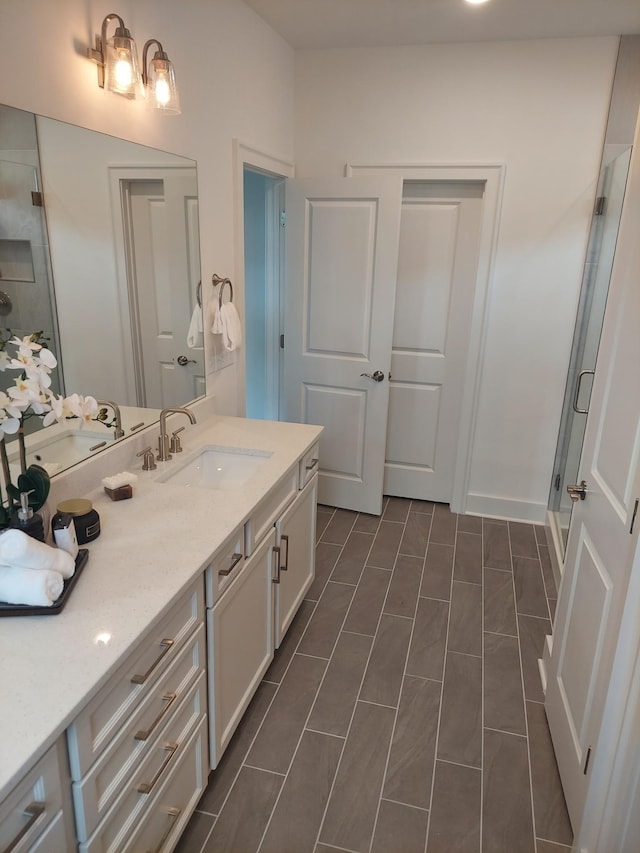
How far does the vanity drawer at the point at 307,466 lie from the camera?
2.29 metres

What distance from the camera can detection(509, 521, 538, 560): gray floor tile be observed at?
3.23m

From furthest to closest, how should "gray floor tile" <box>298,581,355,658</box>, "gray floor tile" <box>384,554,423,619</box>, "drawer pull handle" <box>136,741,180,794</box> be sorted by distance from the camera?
"gray floor tile" <box>384,554,423,619</box> < "gray floor tile" <box>298,581,355,658</box> < "drawer pull handle" <box>136,741,180,794</box>

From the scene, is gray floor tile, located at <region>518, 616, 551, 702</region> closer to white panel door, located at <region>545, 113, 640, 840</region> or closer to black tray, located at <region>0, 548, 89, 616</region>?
white panel door, located at <region>545, 113, 640, 840</region>

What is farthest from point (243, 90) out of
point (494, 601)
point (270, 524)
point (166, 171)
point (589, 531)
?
point (494, 601)

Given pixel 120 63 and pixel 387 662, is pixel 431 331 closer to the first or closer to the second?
pixel 387 662

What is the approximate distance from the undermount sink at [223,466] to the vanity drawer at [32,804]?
4.00 ft

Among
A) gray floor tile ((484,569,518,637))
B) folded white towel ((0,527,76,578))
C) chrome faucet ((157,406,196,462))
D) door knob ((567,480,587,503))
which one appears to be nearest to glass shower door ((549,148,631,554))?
gray floor tile ((484,569,518,637))

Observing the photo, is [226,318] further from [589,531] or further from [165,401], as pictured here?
[589,531]

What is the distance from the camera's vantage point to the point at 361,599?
108 inches

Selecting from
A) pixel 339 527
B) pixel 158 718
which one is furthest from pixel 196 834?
pixel 339 527

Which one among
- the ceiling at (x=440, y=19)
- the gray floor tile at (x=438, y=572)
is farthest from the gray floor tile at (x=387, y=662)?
the ceiling at (x=440, y=19)

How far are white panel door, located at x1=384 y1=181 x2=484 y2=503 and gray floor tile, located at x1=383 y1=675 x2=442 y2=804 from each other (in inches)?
69.0

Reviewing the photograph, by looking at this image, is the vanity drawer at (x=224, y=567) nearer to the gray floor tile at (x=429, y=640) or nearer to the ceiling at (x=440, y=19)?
the gray floor tile at (x=429, y=640)

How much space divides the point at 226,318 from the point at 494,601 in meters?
1.87
